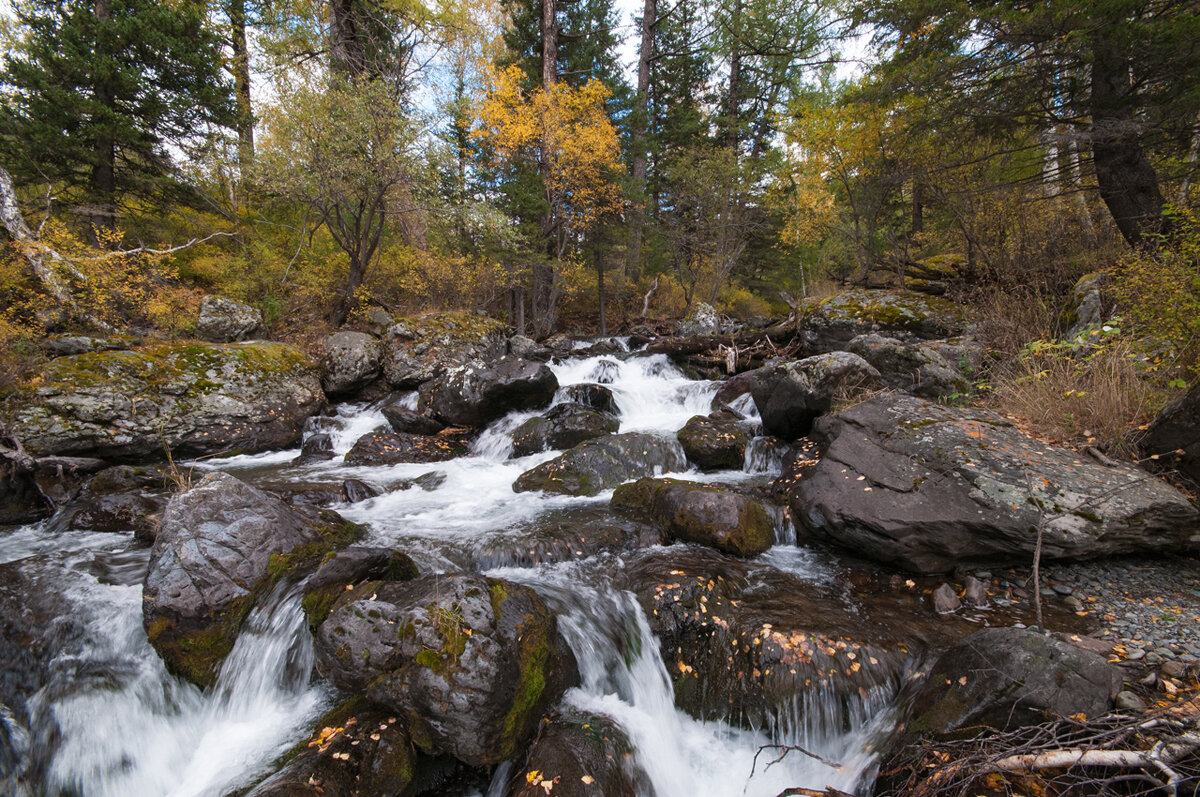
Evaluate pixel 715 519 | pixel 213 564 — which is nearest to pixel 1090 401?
pixel 715 519

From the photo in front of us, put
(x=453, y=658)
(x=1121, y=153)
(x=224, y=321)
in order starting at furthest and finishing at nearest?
(x=224, y=321) < (x=1121, y=153) < (x=453, y=658)

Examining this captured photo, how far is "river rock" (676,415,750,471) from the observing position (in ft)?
23.3

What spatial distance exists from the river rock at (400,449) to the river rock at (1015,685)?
743cm

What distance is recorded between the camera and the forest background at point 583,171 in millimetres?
6180

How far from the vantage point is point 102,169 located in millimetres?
10266

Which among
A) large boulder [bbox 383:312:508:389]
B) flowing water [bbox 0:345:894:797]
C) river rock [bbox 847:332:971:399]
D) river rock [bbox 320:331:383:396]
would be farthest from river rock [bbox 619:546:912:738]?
river rock [bbox 320:331:383:396]

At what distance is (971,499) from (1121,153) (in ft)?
24.0

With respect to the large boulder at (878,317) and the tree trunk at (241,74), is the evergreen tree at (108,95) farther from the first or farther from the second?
the large boulder at (878,317)

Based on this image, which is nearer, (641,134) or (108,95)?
(108,95)

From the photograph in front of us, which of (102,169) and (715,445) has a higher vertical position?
(102,169)

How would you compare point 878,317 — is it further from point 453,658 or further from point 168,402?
point 168,402

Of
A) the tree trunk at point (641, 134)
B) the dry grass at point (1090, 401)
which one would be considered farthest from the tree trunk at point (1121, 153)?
the tree trunk at point (641, 134)

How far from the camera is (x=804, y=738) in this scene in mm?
3070

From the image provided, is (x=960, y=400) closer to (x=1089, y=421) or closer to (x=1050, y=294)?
(x=1089, y=421)
